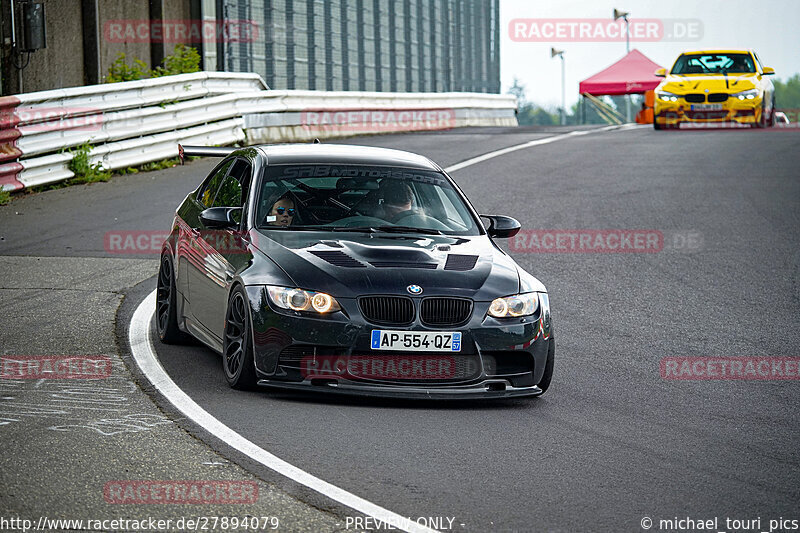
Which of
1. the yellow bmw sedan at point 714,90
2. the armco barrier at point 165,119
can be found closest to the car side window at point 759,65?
the yellow bmw sedan at point 714,90

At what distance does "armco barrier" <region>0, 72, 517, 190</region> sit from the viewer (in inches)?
659

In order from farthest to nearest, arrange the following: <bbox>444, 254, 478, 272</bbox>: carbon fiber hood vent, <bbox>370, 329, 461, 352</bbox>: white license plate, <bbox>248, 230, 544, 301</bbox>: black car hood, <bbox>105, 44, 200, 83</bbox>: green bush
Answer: <bbox>105, 44, 200, 83</bbox>: green bush → <bbox>444, 254, 478, 272</bbox>: carbon fiber hood vent → <bbox>248, 230, 544, 301</bbox>: black car hood → <bbox>370, 329, 461, 352</bbox>: white license plate

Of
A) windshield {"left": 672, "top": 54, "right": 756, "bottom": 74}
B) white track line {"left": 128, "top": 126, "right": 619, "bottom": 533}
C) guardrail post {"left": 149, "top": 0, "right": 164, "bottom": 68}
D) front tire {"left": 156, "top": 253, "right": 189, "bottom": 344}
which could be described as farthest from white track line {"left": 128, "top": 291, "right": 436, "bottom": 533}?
windshield {"left": 672, "top": 54, "right": 756, "bottom": 74}

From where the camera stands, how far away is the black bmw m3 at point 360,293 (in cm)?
691

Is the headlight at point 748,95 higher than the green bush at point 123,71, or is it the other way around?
the green bush at point 123,71

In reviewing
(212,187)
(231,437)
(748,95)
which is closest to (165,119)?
(212,187)

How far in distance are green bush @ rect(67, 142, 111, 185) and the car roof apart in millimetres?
9433

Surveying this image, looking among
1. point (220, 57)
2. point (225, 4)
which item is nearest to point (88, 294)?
point (220, 57)

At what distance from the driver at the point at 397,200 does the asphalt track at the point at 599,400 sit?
60.7 inches

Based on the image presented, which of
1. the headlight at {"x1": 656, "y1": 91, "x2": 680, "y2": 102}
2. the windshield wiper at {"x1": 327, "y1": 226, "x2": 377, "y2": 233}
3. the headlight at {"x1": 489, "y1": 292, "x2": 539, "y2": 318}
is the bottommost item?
the headlight at {"x1": 489, "y1": 292, "x2": 539, "y2": 318}

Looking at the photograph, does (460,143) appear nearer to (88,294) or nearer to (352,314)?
(88,294)

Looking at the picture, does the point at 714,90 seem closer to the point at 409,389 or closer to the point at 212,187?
the point at 212,187

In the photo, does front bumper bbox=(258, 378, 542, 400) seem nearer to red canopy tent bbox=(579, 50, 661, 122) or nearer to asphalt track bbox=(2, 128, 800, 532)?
asphalt track bbox=(2, 128, 800, 532)

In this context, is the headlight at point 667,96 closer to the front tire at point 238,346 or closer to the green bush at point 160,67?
the green bush at point 160,67
